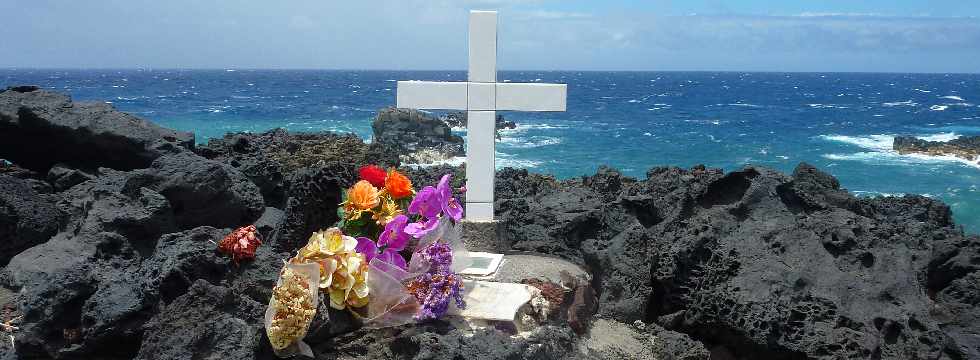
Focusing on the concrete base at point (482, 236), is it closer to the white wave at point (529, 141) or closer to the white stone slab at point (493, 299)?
the white stone slab at point (493, 299)

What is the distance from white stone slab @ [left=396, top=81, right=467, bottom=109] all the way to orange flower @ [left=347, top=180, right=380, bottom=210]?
6.95ft

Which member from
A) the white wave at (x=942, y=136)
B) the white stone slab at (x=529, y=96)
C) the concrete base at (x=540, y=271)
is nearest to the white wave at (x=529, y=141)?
the white wave at (x=942, y=136)

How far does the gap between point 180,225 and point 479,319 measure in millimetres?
3042

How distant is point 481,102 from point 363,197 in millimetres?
2276

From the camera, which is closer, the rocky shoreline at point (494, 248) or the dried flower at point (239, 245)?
the rocky shoreline at point (494, 248)

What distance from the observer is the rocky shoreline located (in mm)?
4035

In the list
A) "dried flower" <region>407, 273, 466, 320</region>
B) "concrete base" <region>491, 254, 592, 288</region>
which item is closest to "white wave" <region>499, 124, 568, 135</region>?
"concrete base" <region>491, 254, 592, 288</region>

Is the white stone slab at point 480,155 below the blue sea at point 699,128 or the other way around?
the other way around

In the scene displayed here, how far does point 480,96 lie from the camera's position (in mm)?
6273

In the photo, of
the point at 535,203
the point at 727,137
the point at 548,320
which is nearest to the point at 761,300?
the point at 548,320

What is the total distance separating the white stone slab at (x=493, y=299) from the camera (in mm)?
4250

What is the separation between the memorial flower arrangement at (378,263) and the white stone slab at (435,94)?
185 centimetres

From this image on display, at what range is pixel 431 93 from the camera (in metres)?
6.30

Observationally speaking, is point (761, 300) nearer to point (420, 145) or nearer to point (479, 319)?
point (479, 319)
